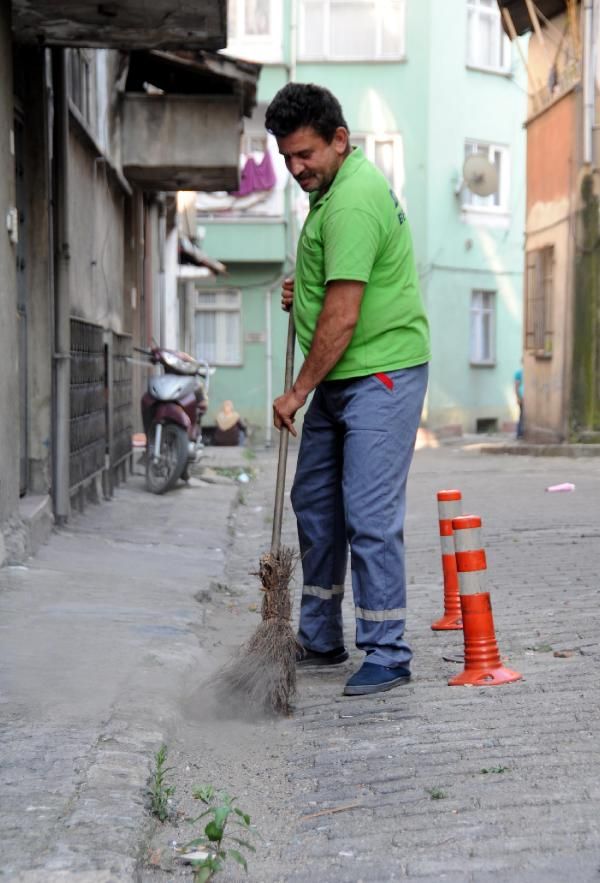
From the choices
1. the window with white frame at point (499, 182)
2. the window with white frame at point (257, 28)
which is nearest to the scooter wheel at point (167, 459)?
the window with white frame at point (257, 28)

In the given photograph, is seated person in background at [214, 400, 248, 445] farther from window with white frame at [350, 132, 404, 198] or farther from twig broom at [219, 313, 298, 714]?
twig broom at [219, 313, 298, 714]

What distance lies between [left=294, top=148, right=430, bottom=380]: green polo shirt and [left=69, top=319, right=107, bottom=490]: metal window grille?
424cm

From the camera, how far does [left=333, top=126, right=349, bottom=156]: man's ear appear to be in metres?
4.44

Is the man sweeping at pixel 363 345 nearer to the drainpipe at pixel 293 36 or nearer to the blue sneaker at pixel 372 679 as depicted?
the blue sneaker at pixel 372 679

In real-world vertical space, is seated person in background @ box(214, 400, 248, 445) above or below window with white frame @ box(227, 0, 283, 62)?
below

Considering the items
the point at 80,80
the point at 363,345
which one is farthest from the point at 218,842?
the point at 80,80

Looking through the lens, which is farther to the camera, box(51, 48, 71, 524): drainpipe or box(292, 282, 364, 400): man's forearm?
box(51, 48, 71, 524): drainpipe

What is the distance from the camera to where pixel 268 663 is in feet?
14.0

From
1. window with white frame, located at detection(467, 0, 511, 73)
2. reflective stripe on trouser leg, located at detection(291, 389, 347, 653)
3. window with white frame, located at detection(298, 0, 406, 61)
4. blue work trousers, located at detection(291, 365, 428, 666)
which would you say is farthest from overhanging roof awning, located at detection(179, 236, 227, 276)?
blue work trousers, located at detection(291, 365, 428, 666)

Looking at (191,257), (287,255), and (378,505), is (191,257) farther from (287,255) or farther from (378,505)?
(378,505)

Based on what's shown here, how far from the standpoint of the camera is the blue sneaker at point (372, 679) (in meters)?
4.36

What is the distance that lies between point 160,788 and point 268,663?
95 centimetres

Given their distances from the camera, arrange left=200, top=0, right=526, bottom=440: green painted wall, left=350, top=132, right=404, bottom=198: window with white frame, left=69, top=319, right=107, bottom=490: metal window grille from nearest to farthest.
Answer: left=69, top=319, right=107, bottom=490: metal window grille, left=200, top=0, right=526, bottom=440: green painted wall, left=350, top=132, right=404, bottom=198: window with white frame

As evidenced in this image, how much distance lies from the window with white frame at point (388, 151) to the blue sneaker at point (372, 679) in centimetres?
2449
